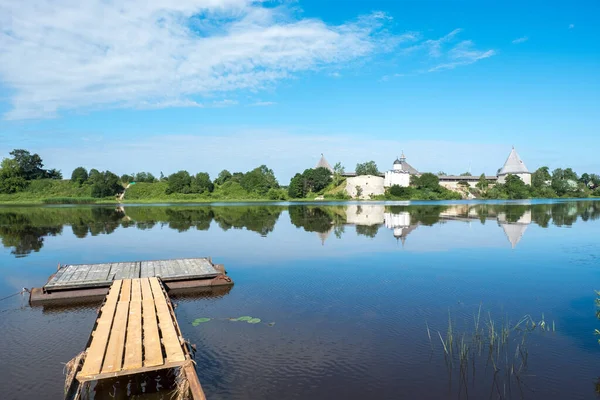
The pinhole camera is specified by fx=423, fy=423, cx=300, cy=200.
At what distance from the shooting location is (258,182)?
100 meters

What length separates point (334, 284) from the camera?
14.9m

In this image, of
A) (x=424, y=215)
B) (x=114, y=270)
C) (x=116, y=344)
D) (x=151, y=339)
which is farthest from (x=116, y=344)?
(x=424, y=215)

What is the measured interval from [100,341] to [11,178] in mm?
104699

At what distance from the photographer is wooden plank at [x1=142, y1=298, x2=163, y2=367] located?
22.3 ft

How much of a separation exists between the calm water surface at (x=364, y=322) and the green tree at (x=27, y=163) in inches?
3699

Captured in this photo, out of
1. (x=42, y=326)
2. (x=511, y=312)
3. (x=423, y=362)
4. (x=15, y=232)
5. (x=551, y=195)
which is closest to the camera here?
(x=423, y=362)

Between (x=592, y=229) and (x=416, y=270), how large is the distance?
22.4 metres

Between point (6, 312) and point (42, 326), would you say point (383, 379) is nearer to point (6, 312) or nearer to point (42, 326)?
point (42, 326)

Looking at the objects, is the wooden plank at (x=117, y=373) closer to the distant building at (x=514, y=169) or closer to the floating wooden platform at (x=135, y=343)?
the floating wooden platform at (x=135, y=343)

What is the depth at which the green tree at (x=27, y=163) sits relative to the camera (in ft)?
334

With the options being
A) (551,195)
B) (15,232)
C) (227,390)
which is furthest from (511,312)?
(551,195)

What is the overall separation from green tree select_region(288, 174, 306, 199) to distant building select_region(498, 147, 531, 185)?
5858cm

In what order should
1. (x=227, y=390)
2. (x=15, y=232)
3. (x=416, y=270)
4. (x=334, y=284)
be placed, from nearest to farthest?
(x=227, y=390)
(x=334, y=284)
(x=416, y=270)
(x=15, y=232)

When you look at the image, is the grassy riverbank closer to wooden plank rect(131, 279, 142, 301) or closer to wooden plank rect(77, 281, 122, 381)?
wooden plank rect(131, 279, 142, 301)
